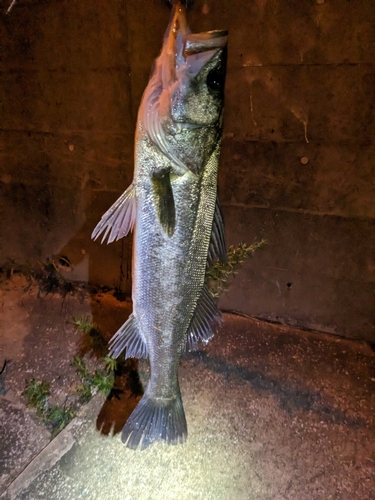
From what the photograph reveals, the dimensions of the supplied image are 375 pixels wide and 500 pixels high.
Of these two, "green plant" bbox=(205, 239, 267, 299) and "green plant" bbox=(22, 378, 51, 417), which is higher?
"green plant" bbox=(205, 239, 267, 299)

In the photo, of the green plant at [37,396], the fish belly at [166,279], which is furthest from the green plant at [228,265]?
the green plant at [37,396]

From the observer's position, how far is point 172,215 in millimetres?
1677

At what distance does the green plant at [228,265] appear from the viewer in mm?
3264

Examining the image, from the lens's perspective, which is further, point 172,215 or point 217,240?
point 217,240

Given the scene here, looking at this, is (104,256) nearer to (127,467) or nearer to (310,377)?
(127,467)

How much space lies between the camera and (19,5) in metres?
3.27

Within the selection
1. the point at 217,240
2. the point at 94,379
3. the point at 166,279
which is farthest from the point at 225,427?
the point at 217,240

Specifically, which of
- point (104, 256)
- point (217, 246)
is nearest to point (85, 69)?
point (104, 256)

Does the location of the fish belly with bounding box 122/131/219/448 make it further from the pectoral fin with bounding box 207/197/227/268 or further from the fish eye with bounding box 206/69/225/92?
the fish eye with bounding box 206/69/225/92

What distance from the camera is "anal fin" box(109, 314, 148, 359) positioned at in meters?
1.89

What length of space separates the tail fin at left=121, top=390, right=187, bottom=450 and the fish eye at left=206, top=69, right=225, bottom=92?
5.56ft

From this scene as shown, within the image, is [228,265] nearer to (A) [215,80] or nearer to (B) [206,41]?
(A) [215,80]

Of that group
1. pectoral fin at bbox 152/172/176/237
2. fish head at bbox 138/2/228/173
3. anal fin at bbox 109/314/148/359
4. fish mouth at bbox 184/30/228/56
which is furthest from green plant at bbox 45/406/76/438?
fish mouth at bbox 184/30/228/56

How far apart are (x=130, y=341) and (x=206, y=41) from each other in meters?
1.53
